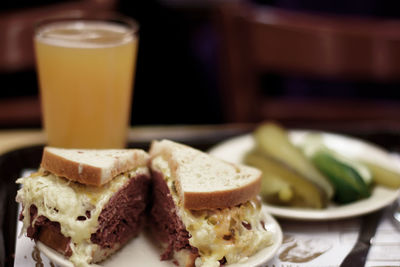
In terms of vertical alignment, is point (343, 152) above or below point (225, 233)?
below

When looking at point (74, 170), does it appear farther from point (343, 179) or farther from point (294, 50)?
point (294, 50)

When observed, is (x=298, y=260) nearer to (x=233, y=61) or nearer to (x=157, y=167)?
(x=157, y=167)

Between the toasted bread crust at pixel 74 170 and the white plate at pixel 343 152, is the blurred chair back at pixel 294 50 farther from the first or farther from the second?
the toasted bread crust at pixel 74 170

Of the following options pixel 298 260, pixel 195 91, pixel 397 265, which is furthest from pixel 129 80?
pixel 195 91

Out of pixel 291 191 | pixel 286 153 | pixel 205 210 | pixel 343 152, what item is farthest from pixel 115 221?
pixel 343 152

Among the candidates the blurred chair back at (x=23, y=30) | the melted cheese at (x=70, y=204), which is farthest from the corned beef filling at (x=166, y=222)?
the blurred chair back at (x=23, y=30)

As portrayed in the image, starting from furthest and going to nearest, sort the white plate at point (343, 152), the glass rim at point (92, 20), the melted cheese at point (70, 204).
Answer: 1. the glass rim at point (92, 20)
2. the white plate at point (343, 152)
3. the melted cheese at point (70, 204)

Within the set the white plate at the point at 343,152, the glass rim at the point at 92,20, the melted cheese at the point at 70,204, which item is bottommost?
the white plate at the point at 343,152
